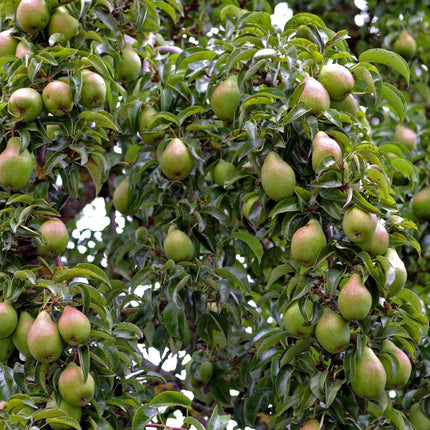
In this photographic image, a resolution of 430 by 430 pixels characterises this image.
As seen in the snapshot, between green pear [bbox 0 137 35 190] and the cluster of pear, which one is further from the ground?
green pear [bbox 0 137 35 190]

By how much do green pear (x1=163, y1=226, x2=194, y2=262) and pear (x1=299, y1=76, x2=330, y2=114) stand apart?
1.81ft

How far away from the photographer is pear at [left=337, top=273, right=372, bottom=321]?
2.00m

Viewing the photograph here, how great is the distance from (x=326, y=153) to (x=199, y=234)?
61 cm

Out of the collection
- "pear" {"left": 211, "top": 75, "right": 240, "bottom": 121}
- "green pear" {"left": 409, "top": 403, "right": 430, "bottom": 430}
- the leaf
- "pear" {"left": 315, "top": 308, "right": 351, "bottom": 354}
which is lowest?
"green pear" {"left": 409, "top": 403, "right": 430, "bottom": 430}

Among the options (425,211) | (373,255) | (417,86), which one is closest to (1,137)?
(373,255)

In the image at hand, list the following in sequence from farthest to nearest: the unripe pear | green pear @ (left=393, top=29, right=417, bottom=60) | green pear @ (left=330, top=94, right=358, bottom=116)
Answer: green pear @ (left=393, top=29, right=417, bottom=60)
green pear @ (left=330, top=94, right=358, bottom=116)
the unripe pear

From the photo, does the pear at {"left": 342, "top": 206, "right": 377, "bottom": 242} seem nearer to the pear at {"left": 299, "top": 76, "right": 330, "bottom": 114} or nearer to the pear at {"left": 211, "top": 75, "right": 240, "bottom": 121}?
the pear at {"left": 299, "top": 76, "right": 330, "bottom": 114}

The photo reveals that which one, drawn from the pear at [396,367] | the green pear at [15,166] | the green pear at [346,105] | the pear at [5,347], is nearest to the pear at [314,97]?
the green pear at [346,105]

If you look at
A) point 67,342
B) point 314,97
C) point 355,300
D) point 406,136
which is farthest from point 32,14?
point 406,136

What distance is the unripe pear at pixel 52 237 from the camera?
2195 millimetres

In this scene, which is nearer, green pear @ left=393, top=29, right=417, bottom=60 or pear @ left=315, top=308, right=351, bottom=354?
pear @ left=315, top=308, right=351, bottom=354

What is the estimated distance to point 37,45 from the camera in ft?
8.16

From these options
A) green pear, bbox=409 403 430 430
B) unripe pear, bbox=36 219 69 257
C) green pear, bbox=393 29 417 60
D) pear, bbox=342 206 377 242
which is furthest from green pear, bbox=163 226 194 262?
green pear, bbox=393 29 417 60

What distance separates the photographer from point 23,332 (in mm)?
2105
